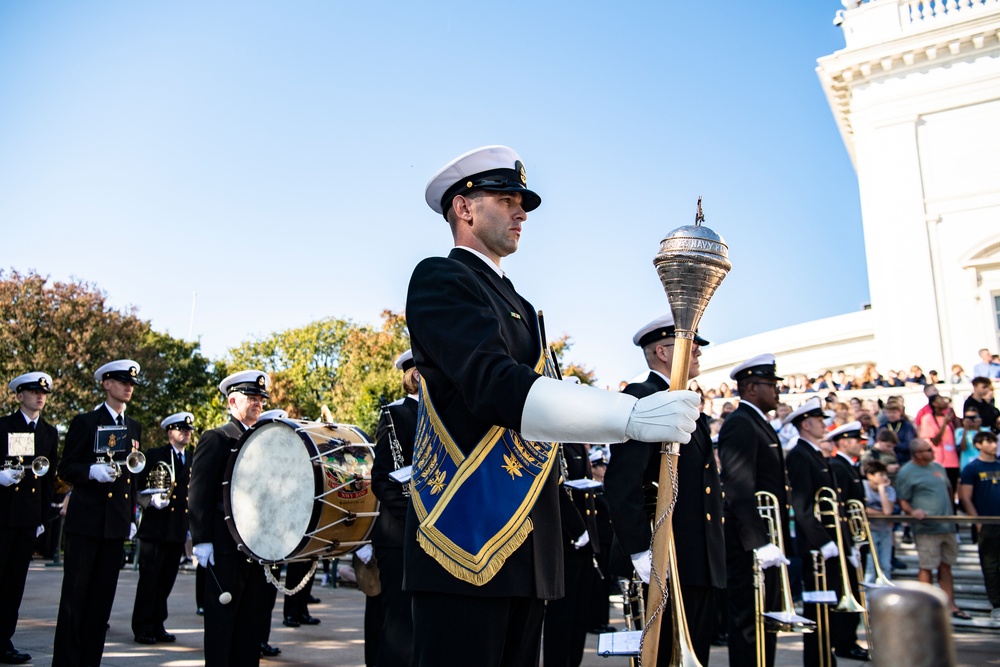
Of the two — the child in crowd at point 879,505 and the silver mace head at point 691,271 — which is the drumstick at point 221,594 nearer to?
the silver mace head at point 691,271

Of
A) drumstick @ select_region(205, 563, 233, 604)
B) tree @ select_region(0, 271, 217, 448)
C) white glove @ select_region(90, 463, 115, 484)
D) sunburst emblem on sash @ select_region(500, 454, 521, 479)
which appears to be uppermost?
tree @ select_region(0, 271, 217, 448)

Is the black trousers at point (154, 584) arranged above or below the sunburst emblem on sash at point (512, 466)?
below

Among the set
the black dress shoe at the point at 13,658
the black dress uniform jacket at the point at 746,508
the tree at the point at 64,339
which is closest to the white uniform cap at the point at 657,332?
the black dress uniform jacket at the point at 746,508

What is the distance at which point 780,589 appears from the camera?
Result: 22.4 ft

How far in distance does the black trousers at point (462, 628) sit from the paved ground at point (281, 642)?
17.9ft

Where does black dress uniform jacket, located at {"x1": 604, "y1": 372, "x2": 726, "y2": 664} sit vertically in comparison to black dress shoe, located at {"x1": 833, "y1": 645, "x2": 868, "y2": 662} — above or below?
above

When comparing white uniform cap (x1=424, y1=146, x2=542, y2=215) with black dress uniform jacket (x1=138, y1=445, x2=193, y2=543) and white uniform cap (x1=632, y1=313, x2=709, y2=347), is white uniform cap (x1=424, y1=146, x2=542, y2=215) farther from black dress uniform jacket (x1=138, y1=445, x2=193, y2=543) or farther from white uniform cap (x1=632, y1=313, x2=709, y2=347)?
black dress uniform jacket (x1=138, y1=445, x2=193, y2=543)

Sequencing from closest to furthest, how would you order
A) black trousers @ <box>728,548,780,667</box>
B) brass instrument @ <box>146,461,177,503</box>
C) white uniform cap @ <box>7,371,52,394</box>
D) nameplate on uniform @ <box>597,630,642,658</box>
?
nameplate on uniform @ <box>597,630,642,658</box>
black trousers @ <box>728,548,780,667</box>
white uniform cap @ <box>7,371,52,394</box>
brass instrument @ <box>146,461,177,503</box>

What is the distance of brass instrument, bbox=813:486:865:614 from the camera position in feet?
26.4

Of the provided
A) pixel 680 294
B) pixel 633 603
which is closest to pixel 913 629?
pixel 680 294

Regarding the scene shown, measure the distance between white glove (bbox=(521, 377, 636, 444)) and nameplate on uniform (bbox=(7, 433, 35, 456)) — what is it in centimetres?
765

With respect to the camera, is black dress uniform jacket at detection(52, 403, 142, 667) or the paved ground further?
the paved ground

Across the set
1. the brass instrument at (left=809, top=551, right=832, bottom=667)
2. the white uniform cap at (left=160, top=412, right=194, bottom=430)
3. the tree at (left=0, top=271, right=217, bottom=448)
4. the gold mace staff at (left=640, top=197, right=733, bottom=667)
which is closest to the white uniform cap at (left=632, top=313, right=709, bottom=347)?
the brass instrument at (left=809, top=551, right=832, bottom=667)

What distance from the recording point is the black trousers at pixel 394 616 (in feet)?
18.6
